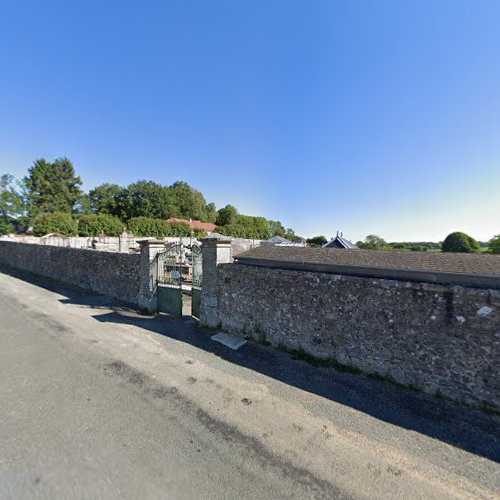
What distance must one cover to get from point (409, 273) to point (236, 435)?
4.27 m

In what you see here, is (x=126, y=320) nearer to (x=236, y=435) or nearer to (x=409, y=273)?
(x=236, y=435)

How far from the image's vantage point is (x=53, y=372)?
447 centimetres

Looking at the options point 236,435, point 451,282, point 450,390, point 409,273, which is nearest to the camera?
point 236,435

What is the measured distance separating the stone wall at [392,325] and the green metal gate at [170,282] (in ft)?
9.97

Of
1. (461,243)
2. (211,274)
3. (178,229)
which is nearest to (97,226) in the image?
(178,229)

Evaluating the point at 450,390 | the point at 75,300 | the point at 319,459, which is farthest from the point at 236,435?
the point at 75,300

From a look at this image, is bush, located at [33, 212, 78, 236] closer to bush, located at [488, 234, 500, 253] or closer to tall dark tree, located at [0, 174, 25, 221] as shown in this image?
tall dark tree, located at [0, 174, 25, 221]

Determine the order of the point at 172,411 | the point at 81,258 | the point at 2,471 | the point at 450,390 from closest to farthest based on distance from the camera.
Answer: the point at 2,471, the point at 172,411, the point at 450,390, the point at 81,258

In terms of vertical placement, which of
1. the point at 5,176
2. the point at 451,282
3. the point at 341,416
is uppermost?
the point at 5,176

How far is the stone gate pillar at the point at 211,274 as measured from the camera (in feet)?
22.7

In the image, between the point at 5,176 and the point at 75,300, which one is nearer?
the point at 75,300

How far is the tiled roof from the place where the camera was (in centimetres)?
440

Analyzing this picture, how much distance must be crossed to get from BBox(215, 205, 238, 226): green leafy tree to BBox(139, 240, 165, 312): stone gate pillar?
6409 cm

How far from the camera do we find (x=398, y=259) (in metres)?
5.45
